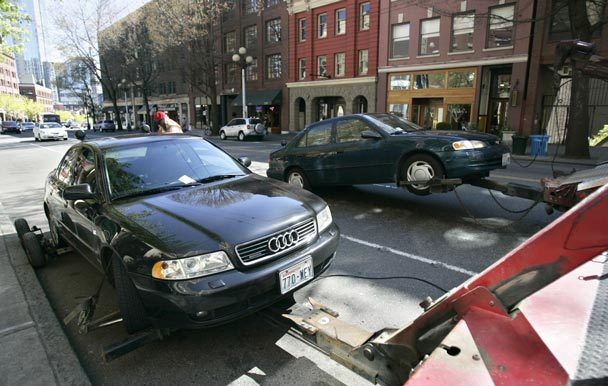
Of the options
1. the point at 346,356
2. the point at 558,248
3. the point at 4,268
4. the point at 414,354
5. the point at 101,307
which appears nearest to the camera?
the point at 558,248

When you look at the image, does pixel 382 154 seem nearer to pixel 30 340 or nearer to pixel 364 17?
pixel 30 340

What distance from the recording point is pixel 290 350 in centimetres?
311

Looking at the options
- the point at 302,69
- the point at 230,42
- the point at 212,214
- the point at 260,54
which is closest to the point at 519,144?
the point at 212,214

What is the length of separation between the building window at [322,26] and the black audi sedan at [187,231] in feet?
97.3

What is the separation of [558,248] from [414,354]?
2.80 feet

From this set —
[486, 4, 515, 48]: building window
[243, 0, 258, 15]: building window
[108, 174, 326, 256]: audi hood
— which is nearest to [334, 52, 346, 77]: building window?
[486, 4, 515, 48]: building window

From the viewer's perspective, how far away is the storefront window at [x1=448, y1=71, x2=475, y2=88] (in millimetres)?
22812

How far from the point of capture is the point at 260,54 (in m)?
37.6

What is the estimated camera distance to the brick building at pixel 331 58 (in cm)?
2848

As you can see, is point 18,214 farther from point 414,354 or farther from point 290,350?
point 414,354

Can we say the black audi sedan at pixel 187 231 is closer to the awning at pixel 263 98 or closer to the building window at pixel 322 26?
the building window at pixel 322 26

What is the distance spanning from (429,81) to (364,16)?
758cm

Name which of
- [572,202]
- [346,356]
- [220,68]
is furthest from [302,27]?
[346,356]

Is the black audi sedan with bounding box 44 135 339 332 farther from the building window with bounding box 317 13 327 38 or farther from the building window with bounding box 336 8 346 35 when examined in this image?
the building window with bounding box 317 13 327 38
